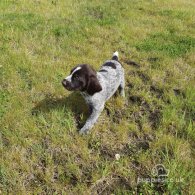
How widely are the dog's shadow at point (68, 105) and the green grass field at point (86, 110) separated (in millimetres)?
22

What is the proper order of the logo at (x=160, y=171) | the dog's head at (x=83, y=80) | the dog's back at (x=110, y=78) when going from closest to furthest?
the logo at (x=160, y=171) → the dog's head at (x=83, y=80) → the dog's back at (x=110, y=78)

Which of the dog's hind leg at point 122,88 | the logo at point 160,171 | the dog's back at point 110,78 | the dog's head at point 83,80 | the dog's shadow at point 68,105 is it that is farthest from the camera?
the dog's hind leg at point 122,88

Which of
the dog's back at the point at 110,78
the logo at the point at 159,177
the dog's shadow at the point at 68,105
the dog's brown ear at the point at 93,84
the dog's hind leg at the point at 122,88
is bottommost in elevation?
the logo at the point at 159,177

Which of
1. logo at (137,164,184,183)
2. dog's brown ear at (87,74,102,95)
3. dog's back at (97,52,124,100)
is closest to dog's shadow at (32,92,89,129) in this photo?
dog's back at (97,52,124,100)

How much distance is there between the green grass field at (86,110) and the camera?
15.1 feet

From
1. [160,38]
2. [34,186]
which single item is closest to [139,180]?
[34,186]

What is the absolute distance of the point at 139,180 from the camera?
457cm

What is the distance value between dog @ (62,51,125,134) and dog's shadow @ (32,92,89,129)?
289 millimetres

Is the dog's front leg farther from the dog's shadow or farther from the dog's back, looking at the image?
the dog's back

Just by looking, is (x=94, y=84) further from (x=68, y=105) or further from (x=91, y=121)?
(x=68, y=105)

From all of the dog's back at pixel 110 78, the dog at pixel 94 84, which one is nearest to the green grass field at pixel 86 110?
the dog at pixel 94 84

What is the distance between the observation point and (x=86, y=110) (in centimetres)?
597

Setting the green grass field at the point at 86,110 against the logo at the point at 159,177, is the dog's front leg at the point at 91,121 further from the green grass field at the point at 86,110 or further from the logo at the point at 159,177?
the logo at the point at 159,177

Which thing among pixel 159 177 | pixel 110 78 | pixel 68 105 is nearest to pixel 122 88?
pixel 110 78
